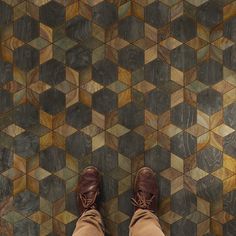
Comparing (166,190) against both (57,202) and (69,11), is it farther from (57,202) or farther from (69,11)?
(69,11)

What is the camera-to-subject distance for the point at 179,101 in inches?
74.2

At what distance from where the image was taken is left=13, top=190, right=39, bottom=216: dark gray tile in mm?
1904

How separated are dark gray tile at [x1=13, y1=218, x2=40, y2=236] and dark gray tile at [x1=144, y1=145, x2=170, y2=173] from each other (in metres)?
0.48

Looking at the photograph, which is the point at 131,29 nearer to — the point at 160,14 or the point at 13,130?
the point at 160,14

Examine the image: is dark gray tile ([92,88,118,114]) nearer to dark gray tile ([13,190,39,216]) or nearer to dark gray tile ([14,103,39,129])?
dark gray tile ([14,103,39,129])

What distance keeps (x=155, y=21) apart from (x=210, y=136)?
0.48 m

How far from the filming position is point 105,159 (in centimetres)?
190

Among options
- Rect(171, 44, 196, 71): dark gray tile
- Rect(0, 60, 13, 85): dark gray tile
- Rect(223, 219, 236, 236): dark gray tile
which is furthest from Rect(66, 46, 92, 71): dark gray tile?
Rect(223, 219, 236, 236): dark gray tile

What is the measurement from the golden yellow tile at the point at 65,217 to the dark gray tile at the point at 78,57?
547mm

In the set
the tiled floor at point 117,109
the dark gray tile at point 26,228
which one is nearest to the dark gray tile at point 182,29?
the tiled floor at point 117,109

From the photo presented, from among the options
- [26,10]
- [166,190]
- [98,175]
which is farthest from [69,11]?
[166,190]

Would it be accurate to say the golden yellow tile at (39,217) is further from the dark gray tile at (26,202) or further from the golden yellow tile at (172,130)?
the golden yellow tile at (172,130)

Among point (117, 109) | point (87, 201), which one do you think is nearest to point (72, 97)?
point (117, 109)

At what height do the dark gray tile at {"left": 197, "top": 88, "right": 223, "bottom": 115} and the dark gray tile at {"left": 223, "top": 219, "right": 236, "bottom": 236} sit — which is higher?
the dark gray tile at {"left": 197, "top": 88, "right": 223, "bottom": 115}
